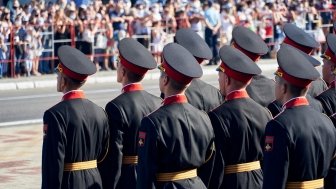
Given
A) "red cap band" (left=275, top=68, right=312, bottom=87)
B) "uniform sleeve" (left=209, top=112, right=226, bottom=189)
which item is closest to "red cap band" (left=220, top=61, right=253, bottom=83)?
"uniform sleeve" (left=209, top=112, right=226, bottom=189)

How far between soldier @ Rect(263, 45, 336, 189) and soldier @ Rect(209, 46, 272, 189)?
0.71m

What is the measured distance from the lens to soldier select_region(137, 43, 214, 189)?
25.0 ft

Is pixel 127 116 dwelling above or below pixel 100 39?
above

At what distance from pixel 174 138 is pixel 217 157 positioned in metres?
0.64

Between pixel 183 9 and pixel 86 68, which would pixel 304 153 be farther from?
pixel 183 9

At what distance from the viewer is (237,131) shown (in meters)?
8.21

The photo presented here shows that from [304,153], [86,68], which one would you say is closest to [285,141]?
[304,153]

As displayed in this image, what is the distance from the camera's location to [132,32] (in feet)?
89.4

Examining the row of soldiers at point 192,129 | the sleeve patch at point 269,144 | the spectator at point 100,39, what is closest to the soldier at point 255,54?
the row of soldiers at point 192,129

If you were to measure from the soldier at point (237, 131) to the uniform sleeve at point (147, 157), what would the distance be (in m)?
0.73

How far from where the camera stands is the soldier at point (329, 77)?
9242mm

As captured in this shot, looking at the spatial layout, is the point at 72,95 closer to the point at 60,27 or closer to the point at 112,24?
the point at 60,27

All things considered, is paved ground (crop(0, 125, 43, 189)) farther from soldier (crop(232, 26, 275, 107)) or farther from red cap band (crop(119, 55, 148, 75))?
red cap band (crop(119, 55, 148, 75))

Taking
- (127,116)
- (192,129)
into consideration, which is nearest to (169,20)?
(127,116)
